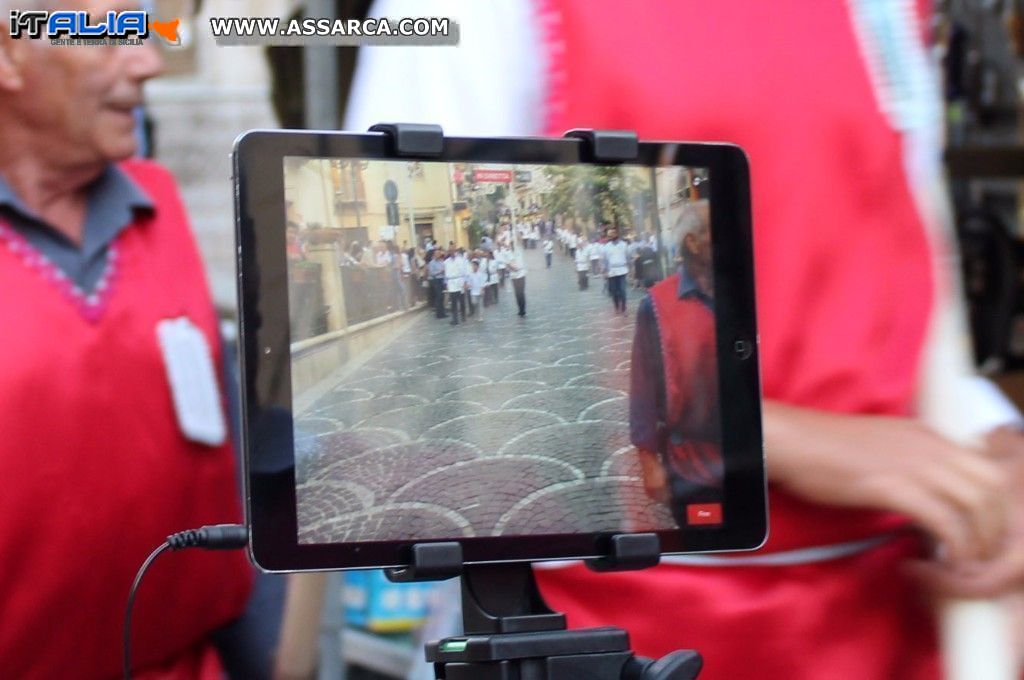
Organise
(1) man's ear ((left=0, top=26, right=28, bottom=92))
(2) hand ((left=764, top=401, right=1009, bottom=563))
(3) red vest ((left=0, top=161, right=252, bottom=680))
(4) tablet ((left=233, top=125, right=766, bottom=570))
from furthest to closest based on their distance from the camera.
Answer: (1) man's ear ((left=0, top=26, right=28, bottom=92)) → (3) red vest ((left=0, top=161, right=252, bottom=680)) → (2) hand ((left=764, top=401, right=1009, bottom=563)) → (4) tablet ((left=233, top=125, right=766, bottom=570))

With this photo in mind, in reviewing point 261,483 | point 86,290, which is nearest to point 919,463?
point 261,483

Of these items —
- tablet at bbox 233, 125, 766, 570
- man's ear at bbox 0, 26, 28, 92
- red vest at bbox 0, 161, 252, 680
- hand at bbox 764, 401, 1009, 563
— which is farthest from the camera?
man's ear at bbox 0, 26, 28, 92

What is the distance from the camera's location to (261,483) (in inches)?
27.0

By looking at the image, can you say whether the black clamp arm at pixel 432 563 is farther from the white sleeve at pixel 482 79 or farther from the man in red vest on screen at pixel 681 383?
the white sleeve at pixel 482 79

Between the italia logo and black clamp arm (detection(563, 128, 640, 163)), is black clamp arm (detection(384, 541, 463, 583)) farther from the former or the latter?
the italia logo

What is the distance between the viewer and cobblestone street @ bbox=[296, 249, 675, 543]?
0.71m

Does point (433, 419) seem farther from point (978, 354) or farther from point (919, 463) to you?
point (978, 354)

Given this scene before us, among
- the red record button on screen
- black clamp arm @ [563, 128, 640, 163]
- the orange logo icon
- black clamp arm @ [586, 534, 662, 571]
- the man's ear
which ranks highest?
the orange logo icon

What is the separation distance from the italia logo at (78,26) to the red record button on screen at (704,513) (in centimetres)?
78

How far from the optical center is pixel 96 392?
1172 mm

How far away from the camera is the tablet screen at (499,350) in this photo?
27.7 inches

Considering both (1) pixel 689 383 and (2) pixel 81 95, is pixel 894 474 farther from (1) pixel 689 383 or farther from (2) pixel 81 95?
(2) pixel 81 95

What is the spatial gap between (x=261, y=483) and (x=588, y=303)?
0.21 m

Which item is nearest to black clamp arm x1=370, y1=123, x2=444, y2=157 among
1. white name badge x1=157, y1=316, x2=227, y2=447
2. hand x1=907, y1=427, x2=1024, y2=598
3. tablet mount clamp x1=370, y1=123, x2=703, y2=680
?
tablet mount clamp x1=370, y1=123, x2=703, y2=680
